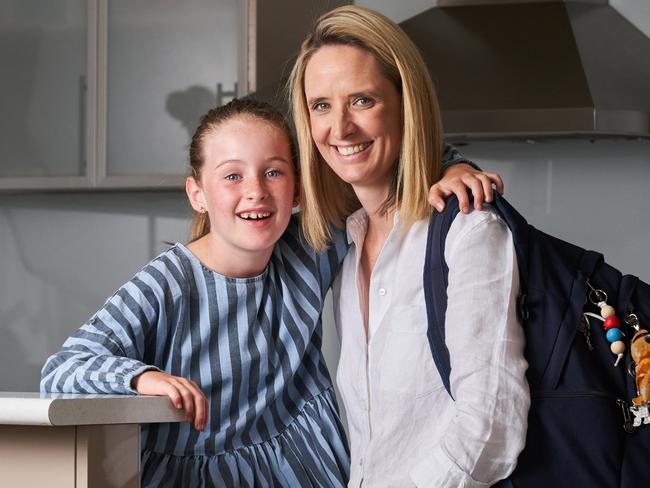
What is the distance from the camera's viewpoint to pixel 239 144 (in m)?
1.43

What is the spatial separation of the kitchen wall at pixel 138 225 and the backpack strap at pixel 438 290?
64.7 inches

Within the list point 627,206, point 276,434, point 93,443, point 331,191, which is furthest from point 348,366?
point 627,206

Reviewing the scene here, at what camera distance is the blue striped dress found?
1352mm

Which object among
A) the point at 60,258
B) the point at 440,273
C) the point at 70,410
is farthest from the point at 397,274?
the point at 60,258

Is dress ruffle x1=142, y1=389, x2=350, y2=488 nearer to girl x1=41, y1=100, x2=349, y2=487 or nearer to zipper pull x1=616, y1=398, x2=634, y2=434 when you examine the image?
girl x1=41, y1=100, x2=349, y2=487

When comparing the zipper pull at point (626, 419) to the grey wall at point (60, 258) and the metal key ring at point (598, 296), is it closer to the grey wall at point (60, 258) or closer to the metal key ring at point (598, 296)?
the metal key ring at point (598, 296)

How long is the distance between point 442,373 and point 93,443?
42 cm

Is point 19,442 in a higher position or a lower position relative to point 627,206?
lower

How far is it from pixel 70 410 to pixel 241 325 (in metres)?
0.52

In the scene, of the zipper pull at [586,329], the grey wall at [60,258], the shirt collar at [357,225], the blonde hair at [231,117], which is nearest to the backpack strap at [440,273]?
the zipper pull at [586,329]

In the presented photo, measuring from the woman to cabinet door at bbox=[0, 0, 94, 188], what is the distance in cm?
155

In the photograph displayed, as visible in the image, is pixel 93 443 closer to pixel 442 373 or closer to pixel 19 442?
pixel 19 442

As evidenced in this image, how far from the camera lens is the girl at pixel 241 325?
136 centimetres

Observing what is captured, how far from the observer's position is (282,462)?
4.65 feet
